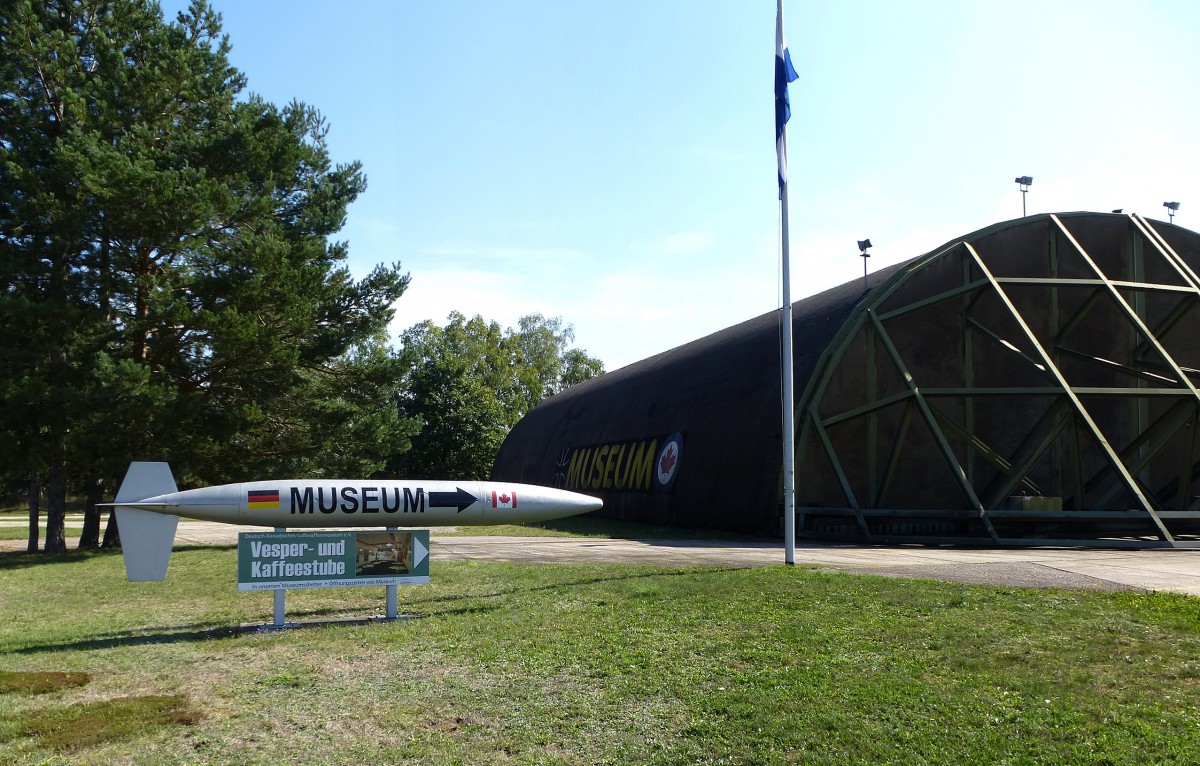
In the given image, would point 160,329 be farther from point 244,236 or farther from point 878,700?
point 878,700

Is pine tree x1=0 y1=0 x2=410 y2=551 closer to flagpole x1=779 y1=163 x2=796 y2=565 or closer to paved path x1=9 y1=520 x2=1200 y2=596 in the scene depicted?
paved path x1=9 y1=520 x2=1200 y2=596

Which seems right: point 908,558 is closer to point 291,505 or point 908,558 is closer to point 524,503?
point 524,503

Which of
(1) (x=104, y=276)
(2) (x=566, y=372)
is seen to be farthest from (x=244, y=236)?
(2) (x=566, y=372)

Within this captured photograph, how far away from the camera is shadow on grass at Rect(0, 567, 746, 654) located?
1191cm

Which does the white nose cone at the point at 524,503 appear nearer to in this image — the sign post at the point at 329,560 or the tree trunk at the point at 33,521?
the sign post at the point at 329,560

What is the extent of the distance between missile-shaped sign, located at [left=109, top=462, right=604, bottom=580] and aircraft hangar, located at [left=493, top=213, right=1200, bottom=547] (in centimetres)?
1333

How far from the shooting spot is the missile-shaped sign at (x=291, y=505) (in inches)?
491

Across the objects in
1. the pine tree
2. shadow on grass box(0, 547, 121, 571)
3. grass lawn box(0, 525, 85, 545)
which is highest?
the pine tree

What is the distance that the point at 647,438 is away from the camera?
34.7 meters

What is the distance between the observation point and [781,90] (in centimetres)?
1772

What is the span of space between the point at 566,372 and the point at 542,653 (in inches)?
3165

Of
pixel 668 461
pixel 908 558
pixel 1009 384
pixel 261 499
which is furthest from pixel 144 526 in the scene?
pixel 1009 384

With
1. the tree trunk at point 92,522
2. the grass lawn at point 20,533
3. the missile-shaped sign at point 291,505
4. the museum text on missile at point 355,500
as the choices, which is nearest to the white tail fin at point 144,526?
the missile-shaped sign at point 291,505

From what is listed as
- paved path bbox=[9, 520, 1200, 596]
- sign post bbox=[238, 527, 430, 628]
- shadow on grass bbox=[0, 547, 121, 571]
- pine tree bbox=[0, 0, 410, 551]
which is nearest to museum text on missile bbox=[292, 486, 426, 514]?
sign post bbox=[238, 527, 430, 628]
